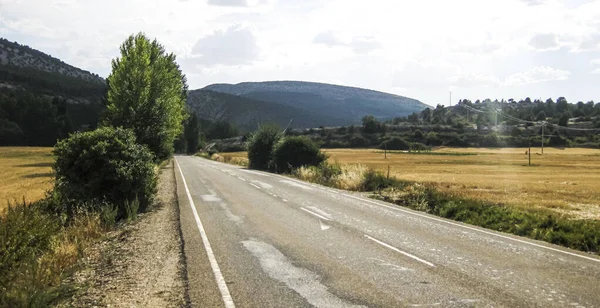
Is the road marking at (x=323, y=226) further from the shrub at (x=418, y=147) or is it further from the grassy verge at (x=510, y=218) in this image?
the shrub at (x=418, y=147)

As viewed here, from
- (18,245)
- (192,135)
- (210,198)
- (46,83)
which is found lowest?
(210,198)

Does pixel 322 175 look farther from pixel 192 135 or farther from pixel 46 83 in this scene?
pixel 46 83

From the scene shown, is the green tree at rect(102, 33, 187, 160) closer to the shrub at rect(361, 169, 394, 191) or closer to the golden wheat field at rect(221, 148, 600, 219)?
the shrub at rect(361, 169, 394, 191)

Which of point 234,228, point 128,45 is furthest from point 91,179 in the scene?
point 128,45

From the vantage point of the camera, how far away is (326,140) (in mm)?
144375

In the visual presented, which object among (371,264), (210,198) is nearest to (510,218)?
(371,264)

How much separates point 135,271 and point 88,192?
867 centimetres

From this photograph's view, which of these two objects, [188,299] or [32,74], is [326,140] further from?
[188,299]

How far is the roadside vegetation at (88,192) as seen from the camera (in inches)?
319

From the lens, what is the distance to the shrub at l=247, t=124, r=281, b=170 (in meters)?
56.5

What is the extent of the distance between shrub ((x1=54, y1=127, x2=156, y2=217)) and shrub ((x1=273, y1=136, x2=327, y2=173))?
2802cm

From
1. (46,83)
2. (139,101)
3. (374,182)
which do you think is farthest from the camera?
(46,83)

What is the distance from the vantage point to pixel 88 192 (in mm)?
16656

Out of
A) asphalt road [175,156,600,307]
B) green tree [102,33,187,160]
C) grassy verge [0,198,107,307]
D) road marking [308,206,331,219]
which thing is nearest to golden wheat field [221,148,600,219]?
road marking [308,206,331,219]
